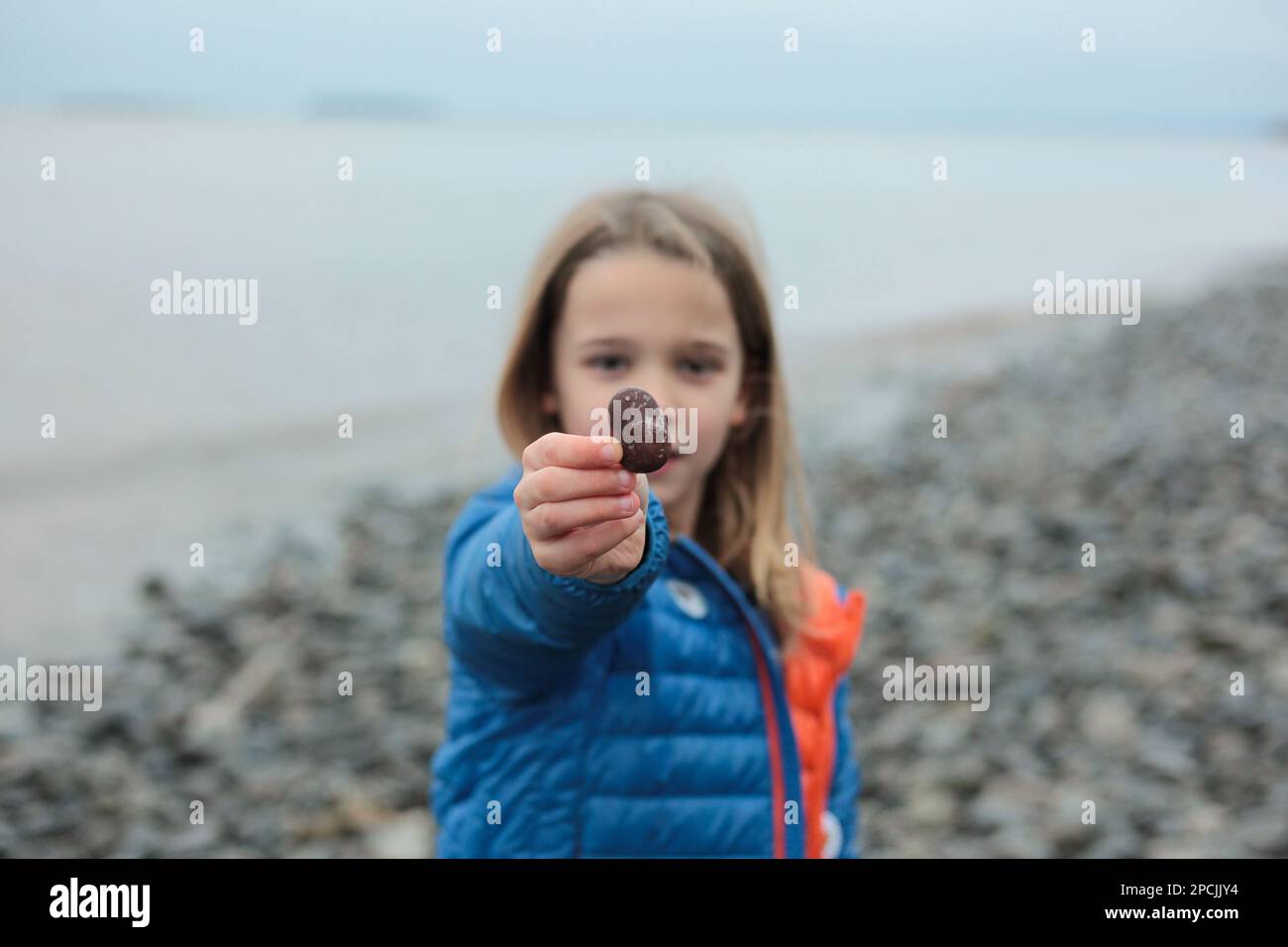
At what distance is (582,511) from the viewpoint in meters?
1.67

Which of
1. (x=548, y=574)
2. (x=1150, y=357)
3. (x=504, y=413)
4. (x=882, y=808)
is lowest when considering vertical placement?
(x=882, y=808)

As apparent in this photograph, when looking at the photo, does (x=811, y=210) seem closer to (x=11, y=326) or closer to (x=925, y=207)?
(x=925, y=207)

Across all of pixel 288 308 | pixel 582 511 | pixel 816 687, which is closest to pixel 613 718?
pixel 816 687

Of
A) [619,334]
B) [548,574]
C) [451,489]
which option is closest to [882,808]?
[619,334]

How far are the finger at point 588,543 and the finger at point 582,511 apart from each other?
0.07ft

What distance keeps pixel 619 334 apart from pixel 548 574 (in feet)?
2.27

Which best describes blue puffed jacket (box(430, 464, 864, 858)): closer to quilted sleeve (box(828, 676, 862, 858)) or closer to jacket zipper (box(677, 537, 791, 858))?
jacket zipper (box(677, 537, 791, 858))

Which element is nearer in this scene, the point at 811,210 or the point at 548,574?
the point at 548,574

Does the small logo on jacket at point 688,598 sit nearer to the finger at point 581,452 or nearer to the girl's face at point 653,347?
the girl's face at point 653,347

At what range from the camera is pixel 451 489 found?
8992 millimetres

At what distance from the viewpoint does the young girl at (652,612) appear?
2018 millimetres

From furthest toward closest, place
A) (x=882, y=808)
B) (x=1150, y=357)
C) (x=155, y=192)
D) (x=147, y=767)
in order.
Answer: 1. (x=155, y=192)
2. (x=1150, y=357)
3. (x=147, y=767)
4. (x=882, y=808)

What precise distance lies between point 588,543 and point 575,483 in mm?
113

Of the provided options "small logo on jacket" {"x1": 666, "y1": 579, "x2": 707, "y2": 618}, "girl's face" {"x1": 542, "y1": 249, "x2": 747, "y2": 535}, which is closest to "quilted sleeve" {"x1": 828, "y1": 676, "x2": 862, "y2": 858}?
"small logo on jacket" {"x1": 666, "y1": 579, "x2": 707, "y2": 618}
